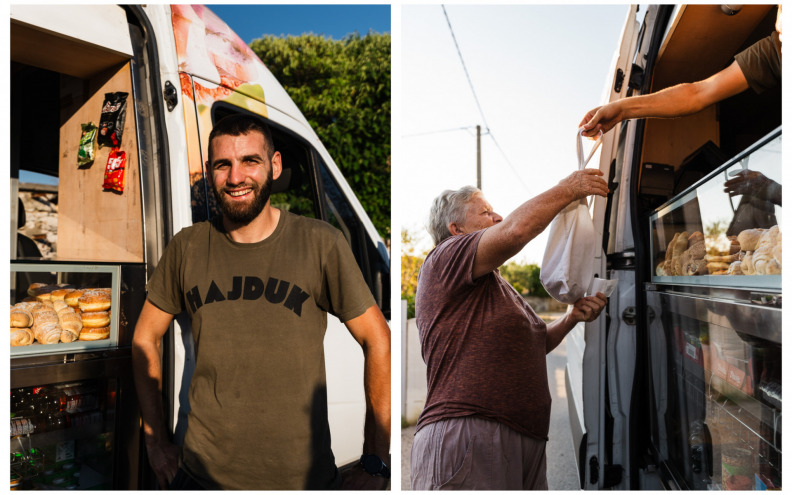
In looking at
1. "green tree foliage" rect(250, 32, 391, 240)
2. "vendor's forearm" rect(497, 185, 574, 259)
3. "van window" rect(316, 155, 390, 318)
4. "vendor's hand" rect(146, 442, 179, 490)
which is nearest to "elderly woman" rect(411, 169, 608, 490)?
"vendor's forearm" rect(497, 185, 574, 259)

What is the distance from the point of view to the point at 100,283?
76.7 inches

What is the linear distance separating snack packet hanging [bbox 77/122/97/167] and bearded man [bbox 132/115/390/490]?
2.25ft

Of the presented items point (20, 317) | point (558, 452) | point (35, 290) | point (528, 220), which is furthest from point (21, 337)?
point (558, 452)

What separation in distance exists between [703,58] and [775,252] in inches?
45.4

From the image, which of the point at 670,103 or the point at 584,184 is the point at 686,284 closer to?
the point at 584,184

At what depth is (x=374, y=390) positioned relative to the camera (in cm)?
177

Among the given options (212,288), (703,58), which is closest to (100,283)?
(212,288)

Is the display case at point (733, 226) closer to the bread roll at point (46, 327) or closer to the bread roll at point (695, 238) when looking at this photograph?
the bread roll at point (695, 238)

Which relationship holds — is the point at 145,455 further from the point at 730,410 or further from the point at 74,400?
the point at 730,410

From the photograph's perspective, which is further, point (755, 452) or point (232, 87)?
point (232, 87)

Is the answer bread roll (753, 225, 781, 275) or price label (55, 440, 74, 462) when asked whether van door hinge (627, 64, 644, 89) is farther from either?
price label (55, 440, 74, 462)

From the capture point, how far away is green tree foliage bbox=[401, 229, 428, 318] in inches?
268

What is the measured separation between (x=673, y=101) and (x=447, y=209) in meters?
0.90

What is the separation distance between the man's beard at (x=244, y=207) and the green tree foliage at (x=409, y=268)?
4.75 metres
